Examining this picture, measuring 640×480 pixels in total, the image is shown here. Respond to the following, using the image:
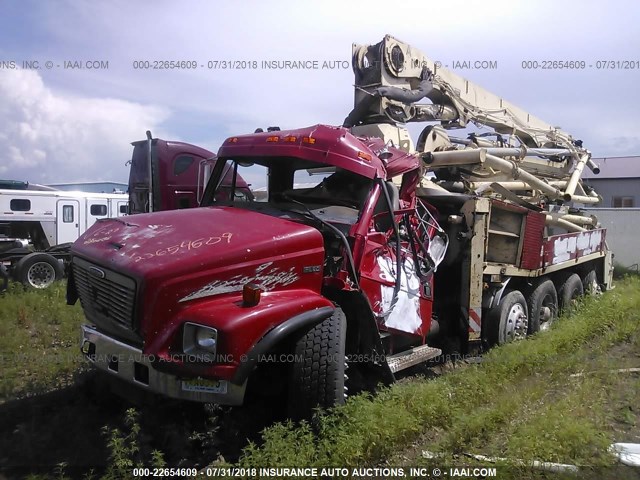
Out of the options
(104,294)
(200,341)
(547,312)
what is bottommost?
(547,312)

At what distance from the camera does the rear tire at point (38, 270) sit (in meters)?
11.5

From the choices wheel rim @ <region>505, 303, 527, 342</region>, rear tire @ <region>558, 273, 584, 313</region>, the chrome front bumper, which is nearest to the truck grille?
the chrome front bumper

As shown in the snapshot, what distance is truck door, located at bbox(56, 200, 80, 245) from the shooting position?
48.7 feet

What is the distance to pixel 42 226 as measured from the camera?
48.0ft

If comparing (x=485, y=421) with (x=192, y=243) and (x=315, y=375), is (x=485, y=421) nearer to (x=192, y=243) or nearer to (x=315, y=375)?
(x=315, y=375)

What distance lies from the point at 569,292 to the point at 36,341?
778cm

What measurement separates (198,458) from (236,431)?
1.13 ft

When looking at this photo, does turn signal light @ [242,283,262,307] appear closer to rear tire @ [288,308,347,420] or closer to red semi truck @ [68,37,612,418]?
red semi truck @ [68,37,612,418]

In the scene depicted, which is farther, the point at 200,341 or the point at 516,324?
the point at 516,324

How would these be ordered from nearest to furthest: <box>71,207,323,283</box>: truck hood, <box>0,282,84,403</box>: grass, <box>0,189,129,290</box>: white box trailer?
<box>71,207,323,283</box>: truck hood → <box>0,282,84,403</box>: grass → <box>0,189,129,290</box>: white box trailer

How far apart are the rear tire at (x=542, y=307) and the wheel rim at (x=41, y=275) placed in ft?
31.3

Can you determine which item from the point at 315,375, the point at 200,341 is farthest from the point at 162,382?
the point at 315,375

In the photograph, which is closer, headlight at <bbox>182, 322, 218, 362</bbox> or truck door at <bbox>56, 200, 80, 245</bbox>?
headlight at <bbox>182, 322, 218, 362</bbox>

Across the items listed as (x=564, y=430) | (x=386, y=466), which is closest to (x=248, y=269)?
(x=386, y=466)
